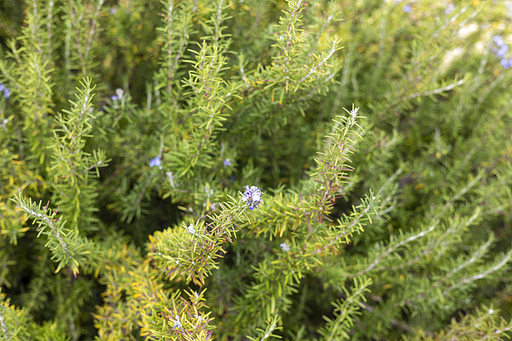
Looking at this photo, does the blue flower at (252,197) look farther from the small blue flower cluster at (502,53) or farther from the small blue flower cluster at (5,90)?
the small blue flower cluster at (502,53)

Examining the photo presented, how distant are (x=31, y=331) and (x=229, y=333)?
527 millimetres

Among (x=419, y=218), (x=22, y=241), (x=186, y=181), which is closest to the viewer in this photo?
(x=186, y=181)

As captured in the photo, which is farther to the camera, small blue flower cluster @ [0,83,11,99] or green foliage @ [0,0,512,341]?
small blue flower cluster @ [0,83,11,99]

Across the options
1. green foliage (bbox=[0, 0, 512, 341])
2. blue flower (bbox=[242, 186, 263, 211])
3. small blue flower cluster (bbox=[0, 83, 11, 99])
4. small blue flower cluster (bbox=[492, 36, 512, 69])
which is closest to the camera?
blue flower (bbox=[242, 186, 263, 211])

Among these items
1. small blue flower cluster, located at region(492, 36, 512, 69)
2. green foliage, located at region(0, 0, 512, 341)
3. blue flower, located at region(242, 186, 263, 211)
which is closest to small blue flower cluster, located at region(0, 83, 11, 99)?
green foliage, located at region(0, 0, 512, 341)

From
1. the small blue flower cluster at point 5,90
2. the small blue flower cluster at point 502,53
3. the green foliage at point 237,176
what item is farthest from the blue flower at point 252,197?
the small blue flower cluster at point 502,53

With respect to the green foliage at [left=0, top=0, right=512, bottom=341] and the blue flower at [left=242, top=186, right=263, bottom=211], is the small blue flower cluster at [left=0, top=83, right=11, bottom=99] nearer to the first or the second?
the green foliage at [left=0, top=0, right=512, bottom=341]

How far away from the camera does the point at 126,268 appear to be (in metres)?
1.00

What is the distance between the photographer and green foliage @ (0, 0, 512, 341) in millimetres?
809

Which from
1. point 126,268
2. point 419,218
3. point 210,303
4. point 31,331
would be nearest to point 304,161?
point 419,218

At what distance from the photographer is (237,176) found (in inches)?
45.6

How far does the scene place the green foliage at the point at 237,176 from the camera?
0.81 meters

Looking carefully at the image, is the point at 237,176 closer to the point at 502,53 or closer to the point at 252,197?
the point at 252,197

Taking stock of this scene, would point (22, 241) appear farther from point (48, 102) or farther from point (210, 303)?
point (210, 303)
